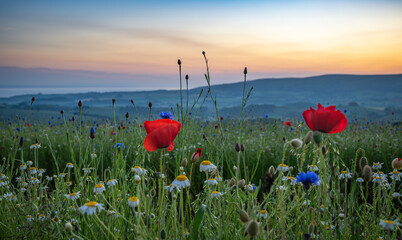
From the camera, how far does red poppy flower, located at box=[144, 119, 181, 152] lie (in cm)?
154

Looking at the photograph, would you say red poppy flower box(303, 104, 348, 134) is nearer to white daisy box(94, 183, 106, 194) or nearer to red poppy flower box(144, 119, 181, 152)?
red poppy flower box(144, 119, 181, 152)

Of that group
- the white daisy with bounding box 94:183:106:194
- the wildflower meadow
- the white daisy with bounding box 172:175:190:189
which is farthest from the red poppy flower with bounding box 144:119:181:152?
the white daisy with bounding box 94:183:106:194

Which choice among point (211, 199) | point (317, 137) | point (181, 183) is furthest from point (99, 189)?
point (317, 137)

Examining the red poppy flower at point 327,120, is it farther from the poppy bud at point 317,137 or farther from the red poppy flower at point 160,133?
the red poppy flower at point 160,133

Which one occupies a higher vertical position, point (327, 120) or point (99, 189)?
point (327, 120)

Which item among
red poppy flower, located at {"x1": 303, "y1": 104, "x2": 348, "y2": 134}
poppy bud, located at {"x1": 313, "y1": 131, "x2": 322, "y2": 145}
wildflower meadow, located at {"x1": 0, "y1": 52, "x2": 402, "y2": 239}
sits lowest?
wildflower meadow, located at {"x1": 0, "y1": 52, "x2": 402, "y2": 239}

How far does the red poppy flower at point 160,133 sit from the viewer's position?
5.05 feet

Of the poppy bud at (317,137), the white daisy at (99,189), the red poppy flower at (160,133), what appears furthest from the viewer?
the white daisy at (99,189)

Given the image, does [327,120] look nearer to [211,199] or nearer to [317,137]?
[317,137]

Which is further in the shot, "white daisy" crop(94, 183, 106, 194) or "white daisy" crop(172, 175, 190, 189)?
"white daisy" crop(94, 183, 106, 194)

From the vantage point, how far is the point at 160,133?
1.54 m

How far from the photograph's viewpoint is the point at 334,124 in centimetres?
156

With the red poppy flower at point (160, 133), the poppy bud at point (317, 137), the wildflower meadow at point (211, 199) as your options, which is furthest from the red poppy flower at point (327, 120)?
the red poppy flower at point (160, 133)

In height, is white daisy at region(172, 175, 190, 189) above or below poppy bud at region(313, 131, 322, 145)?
below
